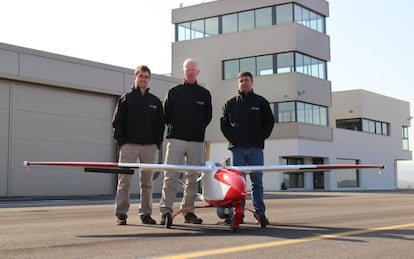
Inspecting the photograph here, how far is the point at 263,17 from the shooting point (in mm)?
47250

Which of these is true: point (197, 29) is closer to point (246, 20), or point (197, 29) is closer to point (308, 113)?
point (246, 20)

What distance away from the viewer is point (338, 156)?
50.5m

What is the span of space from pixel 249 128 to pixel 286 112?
3777cm

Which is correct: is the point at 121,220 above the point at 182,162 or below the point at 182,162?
below

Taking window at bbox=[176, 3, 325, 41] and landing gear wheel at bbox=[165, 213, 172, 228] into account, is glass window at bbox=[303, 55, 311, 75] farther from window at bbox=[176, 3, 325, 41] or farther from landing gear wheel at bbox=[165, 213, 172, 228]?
landing gear wheel at bbox=[165, 213, 172, 228]

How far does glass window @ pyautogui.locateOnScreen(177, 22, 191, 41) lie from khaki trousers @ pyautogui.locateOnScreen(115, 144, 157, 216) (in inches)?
1700

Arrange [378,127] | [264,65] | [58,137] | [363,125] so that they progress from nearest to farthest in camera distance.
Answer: [58,137], [264,65], [363,125], [378,127]

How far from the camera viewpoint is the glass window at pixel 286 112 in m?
45.4

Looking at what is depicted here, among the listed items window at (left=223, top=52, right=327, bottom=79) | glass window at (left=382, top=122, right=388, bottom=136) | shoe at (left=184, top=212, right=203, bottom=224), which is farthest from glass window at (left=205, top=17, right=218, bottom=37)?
shoe at (left=184, top=212, right=203, bottom=224)

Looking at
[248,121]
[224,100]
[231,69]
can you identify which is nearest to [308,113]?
[224,100]

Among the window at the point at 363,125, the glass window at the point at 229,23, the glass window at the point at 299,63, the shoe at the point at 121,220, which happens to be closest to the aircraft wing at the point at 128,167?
the shoe at the point at 121,220

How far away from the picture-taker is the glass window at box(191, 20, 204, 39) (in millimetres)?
50312

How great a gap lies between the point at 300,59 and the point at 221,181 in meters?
39.8

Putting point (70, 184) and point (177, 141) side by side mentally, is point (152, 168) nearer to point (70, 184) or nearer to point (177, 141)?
Result: point (177, 141)
